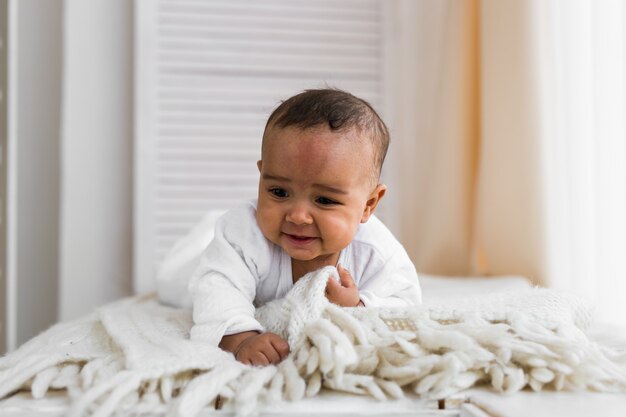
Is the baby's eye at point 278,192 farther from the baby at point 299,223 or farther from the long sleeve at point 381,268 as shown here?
the long sleeve at point 381,268

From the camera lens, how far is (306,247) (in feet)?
3.51

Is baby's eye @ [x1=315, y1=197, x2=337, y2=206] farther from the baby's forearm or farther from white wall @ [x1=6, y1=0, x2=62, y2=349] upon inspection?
white wall @ [x1=6, y1=0, x2=62, y2=349]

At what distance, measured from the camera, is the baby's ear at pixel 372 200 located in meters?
1.14

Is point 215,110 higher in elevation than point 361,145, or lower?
higher

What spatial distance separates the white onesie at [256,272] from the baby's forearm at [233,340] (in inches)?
0.9

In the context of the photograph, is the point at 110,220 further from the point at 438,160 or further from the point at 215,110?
the point at 438,160

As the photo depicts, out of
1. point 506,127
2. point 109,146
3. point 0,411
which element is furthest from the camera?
point 109,146

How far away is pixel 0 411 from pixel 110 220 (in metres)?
1.83

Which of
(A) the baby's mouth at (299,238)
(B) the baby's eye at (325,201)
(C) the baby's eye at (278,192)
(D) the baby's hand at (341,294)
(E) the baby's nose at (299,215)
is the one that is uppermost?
(C) the baby's eye at (278,192)

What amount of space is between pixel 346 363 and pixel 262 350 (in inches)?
6.0

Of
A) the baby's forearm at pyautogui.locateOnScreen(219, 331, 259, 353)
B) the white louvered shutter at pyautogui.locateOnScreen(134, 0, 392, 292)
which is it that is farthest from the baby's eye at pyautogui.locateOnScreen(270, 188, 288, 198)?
the white louvered shutter at pyautogui.locateOnScreen(134, 0, 392, 292)

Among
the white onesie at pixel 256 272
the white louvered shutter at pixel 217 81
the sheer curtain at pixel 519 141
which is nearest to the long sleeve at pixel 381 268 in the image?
the white onesie at pixel 256 272

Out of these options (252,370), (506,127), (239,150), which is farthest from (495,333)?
(239,150)

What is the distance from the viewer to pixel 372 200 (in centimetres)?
116
